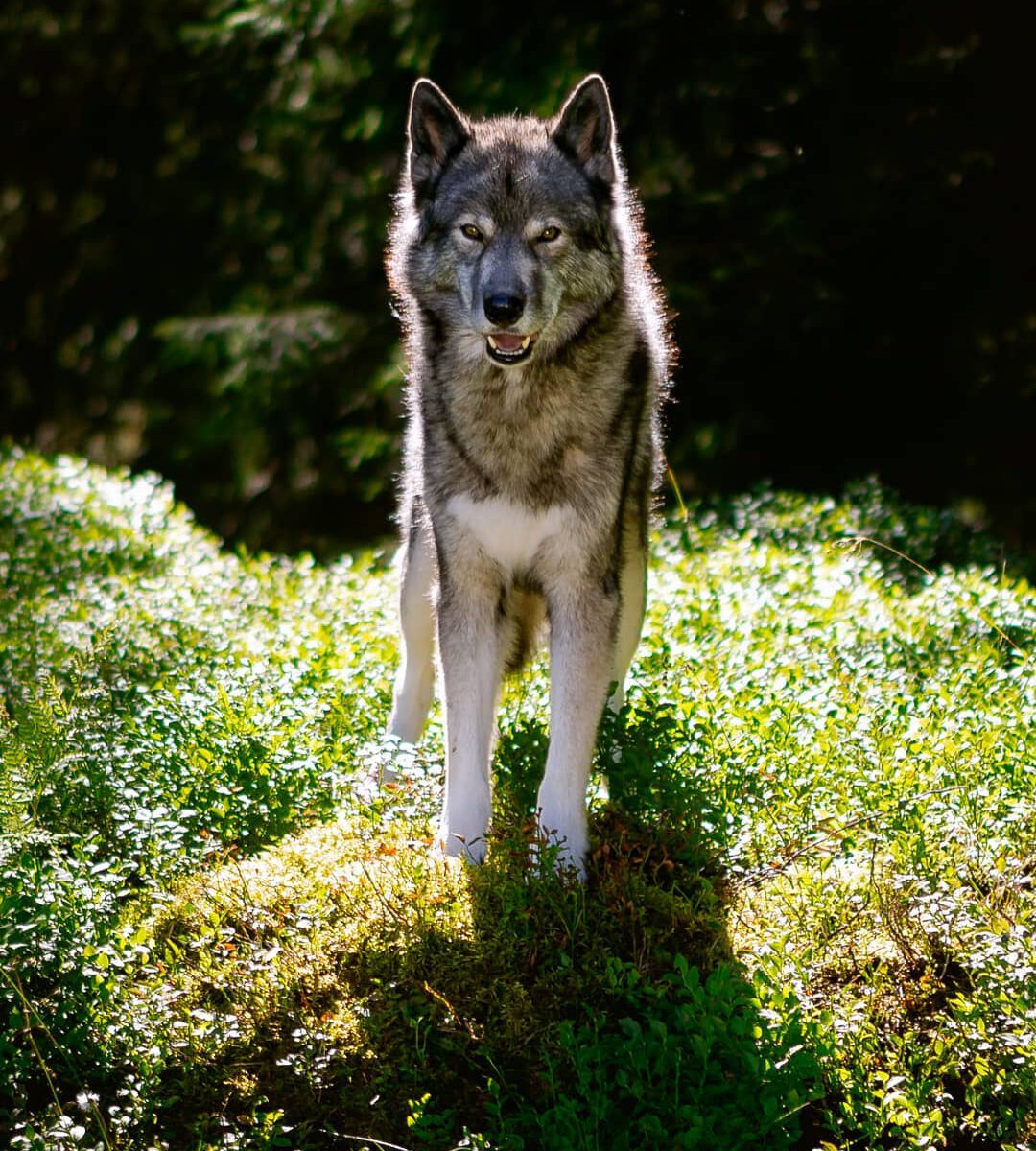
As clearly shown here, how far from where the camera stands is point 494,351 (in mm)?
4082

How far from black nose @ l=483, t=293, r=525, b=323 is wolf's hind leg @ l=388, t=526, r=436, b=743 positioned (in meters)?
1.03

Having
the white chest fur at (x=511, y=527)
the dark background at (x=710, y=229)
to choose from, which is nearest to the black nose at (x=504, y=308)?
the white chest fur at (x=511, y=527)

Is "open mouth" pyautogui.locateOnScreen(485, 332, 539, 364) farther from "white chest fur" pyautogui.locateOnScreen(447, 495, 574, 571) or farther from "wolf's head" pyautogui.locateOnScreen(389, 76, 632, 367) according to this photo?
"white chest fur" pyautogui.locateOnScreen(447, 495, 574, 571)

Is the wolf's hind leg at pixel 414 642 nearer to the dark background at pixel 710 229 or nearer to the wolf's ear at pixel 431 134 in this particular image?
the wolf's ear at pixel 431 134

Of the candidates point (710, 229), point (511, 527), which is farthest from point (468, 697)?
point (710, 229)

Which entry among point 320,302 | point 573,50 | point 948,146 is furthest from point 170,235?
point 948,146

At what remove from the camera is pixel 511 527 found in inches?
166

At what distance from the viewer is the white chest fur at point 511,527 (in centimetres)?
420

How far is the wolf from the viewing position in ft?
13.6

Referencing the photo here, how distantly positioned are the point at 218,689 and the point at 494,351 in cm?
158

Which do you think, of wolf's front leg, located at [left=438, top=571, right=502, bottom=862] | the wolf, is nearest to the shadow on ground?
wolf's front leg, located at [left=438, top=571, right=502, bottom=862]

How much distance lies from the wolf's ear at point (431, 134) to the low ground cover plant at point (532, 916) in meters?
1.82

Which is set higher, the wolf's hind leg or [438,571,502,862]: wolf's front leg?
the wolf's hind leg

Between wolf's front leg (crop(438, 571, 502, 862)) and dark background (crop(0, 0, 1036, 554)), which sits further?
dark background (crop(0, 0, 1036, 554))
